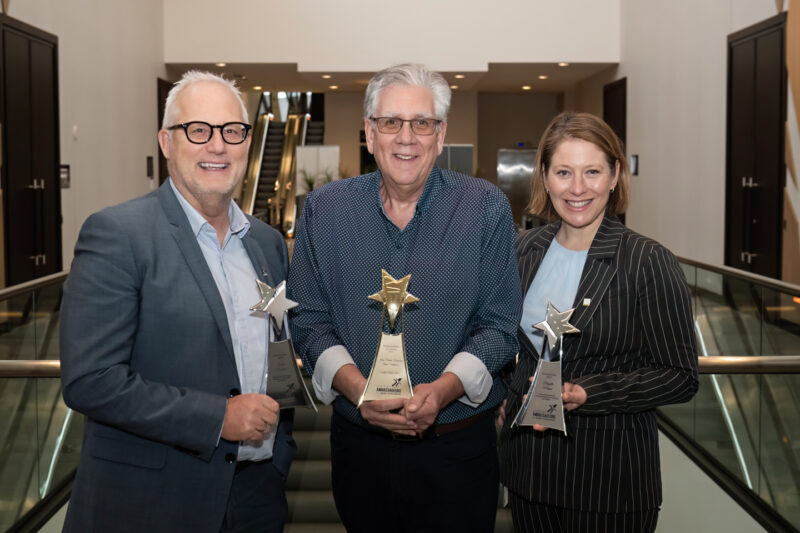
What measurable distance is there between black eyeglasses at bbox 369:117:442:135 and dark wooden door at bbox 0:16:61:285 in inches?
274

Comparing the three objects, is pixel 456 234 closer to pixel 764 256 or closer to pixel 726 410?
pixel 726 410

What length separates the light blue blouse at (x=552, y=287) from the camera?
222 cm

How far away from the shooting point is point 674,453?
18.4 feet

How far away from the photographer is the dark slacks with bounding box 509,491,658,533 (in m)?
2.11

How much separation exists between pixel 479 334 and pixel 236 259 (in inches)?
24.7

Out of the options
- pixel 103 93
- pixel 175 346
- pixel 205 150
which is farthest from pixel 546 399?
pixel 103 93

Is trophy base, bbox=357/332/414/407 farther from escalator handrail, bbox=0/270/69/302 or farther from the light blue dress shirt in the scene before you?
escalator handrail, bbox=0/270/69/302

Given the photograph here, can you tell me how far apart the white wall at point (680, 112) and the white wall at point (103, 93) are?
23.8ft

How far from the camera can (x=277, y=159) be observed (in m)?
18.8

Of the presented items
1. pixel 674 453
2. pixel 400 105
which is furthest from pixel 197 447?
pixel 674 453

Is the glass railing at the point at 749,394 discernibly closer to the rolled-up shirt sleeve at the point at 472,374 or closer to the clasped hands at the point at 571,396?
the clasped hands at the point at 571,396

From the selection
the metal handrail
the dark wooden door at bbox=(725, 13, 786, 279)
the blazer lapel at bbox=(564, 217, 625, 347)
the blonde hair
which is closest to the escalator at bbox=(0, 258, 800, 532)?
the metal handrail

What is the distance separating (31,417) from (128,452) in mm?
2583

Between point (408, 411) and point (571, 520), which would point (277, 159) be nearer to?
point (571, 520)
